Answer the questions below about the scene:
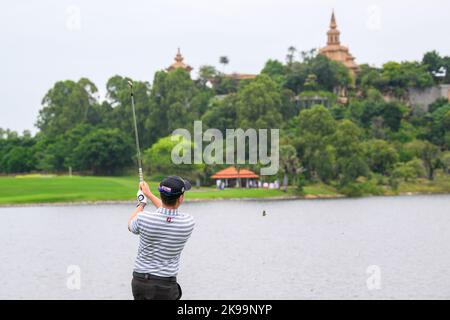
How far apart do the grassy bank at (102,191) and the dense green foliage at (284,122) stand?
1690 mm

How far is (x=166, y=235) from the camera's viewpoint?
30.9ft

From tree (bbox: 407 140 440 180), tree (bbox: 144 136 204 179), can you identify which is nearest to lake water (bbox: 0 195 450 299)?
tree (bbox: 144 136 204 179)

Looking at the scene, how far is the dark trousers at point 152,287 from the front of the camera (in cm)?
937

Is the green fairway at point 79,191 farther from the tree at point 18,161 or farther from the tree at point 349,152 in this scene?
the tree at point 18,161

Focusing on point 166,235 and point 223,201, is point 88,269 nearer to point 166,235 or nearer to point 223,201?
point 166,235

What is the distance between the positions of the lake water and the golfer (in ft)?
54.6

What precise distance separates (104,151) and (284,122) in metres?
23.3

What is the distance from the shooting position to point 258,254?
38.0m

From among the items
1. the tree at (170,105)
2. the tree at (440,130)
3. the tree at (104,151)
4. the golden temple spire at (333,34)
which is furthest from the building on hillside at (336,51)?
the tree at (104,151)

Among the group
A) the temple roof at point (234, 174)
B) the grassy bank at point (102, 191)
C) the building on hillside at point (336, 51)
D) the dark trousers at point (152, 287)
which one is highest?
the building on hillside at point (336, 51)

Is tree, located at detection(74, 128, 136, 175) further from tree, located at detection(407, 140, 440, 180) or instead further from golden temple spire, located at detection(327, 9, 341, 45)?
golden temple spire, located at detection(327, 9, 341, 45)

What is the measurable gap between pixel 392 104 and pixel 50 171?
45283mm

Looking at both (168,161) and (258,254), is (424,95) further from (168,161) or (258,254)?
(258,254)

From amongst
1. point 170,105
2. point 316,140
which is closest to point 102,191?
point 316,140
